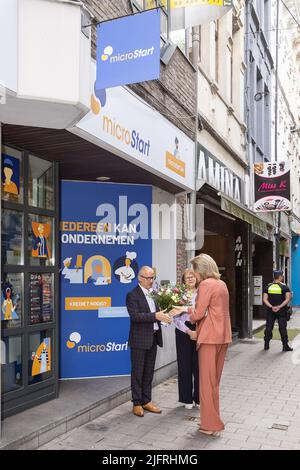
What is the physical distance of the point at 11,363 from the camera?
18.8 ft

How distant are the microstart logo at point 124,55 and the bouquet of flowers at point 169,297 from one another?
8.92 ft

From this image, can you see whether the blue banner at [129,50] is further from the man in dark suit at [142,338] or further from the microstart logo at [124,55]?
the man in dark suit at [142,338]

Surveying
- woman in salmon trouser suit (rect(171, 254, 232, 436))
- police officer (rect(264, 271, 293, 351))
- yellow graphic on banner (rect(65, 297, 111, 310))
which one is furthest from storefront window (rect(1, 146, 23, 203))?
police officer (rect(264, 271, 293, 351))

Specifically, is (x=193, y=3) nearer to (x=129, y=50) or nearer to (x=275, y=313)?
(x=129, y=50)

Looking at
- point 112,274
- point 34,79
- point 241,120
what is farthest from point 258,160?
point 34,79

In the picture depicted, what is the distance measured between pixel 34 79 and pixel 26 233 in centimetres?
207

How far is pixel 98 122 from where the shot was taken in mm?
5570

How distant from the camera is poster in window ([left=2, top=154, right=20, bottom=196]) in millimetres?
5594

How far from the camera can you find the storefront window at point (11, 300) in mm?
5543

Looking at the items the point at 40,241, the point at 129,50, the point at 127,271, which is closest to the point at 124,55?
the point at 129,50

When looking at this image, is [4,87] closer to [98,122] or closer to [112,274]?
[98,122]

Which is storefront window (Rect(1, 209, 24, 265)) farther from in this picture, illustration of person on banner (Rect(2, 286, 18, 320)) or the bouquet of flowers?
the bouquet of flowers

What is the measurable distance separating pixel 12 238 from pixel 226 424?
3.20 m

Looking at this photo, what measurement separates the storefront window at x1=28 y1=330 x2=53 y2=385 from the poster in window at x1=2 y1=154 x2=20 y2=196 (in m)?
1.71
